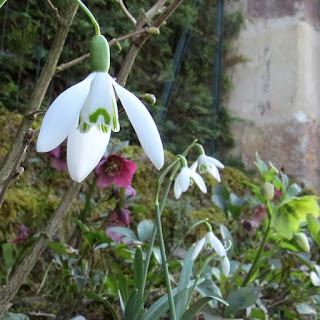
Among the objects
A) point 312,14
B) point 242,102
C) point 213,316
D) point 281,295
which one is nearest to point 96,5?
point 242,102

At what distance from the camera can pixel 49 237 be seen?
0.63m

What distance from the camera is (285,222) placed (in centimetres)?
96

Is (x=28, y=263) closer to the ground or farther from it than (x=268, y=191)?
closer to the ground

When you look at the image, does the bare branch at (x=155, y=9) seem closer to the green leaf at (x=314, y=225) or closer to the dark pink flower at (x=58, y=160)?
the dark pink flower at (x=58, y=160)

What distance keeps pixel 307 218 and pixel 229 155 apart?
1.86 m

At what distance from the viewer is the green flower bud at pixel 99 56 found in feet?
1.28

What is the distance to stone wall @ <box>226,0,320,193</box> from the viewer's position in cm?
293

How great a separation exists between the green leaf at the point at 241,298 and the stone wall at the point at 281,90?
2.11 metres

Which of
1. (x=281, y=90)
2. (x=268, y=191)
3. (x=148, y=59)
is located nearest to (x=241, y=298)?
(x=268, y=191)

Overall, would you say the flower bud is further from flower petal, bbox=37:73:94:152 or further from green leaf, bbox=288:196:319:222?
green leaf, bbox=288:196:319:222

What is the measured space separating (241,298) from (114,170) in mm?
348

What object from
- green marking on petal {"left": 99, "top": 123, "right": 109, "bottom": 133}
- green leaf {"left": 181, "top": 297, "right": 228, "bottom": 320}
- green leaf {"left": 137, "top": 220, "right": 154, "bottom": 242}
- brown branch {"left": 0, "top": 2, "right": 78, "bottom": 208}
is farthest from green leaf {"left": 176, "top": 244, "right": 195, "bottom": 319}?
green marking on petal {"left": 99, "top": 123, "right": 109, "bottom": 133}

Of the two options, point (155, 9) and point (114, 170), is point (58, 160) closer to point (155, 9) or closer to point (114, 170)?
point (114, 170)

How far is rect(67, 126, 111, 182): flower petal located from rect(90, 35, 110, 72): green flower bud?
0.15 feet
